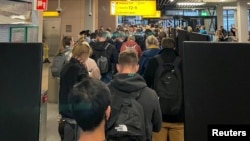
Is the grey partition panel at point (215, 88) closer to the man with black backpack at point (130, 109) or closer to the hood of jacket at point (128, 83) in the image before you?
the man with black backpack at point (130, 109)

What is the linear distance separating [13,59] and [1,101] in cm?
15

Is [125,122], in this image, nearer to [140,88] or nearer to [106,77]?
[140,88]

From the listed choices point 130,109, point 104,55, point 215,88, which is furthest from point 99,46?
point 215,88

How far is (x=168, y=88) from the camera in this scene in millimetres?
3209

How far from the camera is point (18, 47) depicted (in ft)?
3.73

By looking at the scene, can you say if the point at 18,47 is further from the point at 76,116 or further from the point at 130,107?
the point at 130,107

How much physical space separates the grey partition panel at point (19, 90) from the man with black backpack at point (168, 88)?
2152 millimetres

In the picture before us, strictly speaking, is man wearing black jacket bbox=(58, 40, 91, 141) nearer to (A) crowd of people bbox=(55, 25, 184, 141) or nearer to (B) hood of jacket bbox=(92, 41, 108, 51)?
(A) crowd of people bbox=(55, 25, 184, 141)

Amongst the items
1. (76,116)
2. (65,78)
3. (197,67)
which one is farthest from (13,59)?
(65,78)

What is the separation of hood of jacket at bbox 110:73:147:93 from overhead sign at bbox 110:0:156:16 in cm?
1492

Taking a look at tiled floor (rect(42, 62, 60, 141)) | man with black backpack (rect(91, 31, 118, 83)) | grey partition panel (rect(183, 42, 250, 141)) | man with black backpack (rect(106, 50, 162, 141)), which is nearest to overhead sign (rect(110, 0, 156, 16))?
tiled floor (rect(42, 62, 60, 141))

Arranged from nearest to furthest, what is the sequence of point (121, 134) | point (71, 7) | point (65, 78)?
point (121, 134) < point (65, 78) < point (71, 7)

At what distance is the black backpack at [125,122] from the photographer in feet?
7.04

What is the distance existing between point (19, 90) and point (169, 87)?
225 cm
